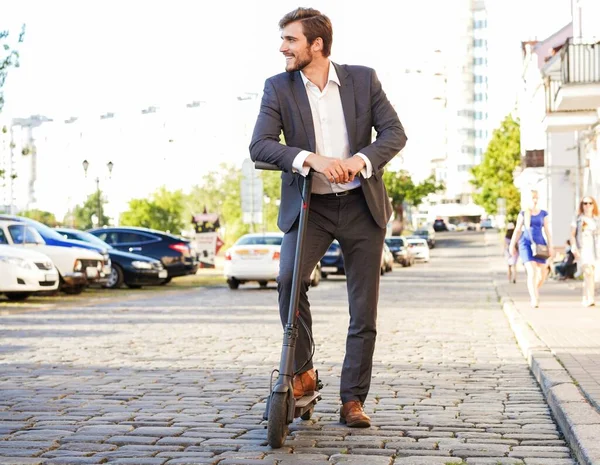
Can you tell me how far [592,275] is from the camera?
60.7ft

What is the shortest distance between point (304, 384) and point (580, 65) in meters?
21.0

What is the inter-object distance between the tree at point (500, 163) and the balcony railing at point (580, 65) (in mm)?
55406

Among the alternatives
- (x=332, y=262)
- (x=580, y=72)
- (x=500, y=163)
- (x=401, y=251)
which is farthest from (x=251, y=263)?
(x=500, y=163)

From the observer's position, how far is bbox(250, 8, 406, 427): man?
6012mm

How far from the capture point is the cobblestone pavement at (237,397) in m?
5.73

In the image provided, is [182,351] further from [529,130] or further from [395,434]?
[529,130]

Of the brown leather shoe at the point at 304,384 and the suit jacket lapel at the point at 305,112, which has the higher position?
the suit jacket lapel at the point at 305,112

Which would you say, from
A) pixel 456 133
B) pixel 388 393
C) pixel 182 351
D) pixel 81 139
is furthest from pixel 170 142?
pixel 456 133

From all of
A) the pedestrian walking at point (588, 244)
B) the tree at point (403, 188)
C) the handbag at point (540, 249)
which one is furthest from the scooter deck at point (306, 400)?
the tree at point (403, 188)

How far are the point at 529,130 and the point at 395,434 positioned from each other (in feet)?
223

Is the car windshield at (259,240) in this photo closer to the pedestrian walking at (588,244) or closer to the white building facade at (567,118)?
the white building facade at (567,118)

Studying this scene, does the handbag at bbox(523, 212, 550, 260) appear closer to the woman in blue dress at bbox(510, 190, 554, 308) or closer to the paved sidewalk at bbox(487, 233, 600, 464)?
the woman in blue dress at bbox(510, 190, 554, 308)

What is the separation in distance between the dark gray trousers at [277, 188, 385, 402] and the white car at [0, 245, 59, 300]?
14415 millimetres

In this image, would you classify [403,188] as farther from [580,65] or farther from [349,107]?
[349,107]
